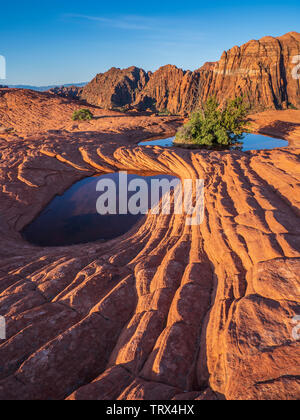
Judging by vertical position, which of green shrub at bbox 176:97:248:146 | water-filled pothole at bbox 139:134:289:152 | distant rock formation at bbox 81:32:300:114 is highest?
distant rock formation at bbox 81:32:300:114

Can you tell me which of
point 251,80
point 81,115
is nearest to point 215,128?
point 81,115

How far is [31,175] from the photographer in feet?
41.4

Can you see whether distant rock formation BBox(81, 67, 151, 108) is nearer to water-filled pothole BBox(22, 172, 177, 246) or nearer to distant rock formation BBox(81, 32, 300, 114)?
distant rock formation BBox(81, 32, 300, 114)

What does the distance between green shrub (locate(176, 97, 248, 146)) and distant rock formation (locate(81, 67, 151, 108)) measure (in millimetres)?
83175

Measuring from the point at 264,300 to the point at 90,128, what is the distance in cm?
2471

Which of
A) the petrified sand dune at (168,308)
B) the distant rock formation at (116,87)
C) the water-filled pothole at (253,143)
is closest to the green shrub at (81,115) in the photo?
the water-filled pothole at (253,143)

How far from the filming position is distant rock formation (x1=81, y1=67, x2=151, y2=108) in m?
98.4

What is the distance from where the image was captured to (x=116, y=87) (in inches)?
3959

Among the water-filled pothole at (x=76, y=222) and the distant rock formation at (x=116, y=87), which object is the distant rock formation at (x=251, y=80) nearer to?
the distant rock formation at (x=116, y=87)

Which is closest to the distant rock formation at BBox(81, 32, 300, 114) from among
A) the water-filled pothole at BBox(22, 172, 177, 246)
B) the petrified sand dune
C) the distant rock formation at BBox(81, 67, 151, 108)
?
the distant rock formation at BBox(81, 67, 151, 108)

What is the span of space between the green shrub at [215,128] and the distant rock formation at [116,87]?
83.2 m

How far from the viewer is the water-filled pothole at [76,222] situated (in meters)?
8.80
